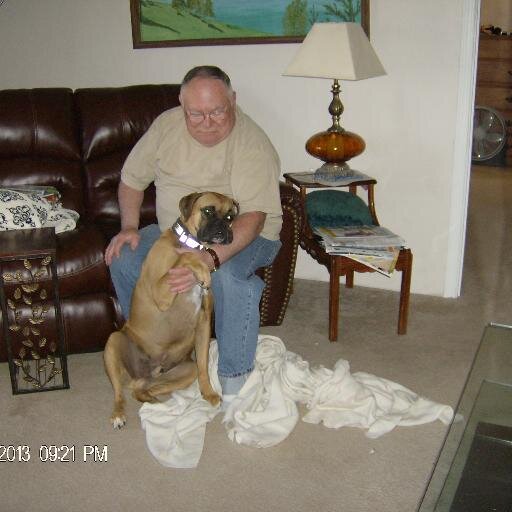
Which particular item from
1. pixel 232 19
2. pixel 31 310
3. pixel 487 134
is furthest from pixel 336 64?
pixel 487 134

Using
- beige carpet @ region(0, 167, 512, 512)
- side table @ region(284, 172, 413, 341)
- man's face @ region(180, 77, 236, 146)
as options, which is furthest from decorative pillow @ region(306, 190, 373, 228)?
man's face @ region(180, 77, 236, 146)

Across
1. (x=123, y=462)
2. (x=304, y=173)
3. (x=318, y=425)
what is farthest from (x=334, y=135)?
(x=123, y=462)

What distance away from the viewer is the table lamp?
2.63 metres

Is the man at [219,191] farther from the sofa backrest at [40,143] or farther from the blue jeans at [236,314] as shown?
the sofa backrest at [40,143]

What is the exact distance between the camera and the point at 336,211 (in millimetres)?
2855

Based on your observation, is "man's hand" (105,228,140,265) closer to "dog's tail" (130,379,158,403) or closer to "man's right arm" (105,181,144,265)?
"man's right arm" (105,181,144,265)

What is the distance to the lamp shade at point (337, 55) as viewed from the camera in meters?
2.62

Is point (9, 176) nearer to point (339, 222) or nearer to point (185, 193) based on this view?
point (185, 193)

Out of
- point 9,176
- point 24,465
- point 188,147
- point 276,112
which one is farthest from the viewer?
point 276,112

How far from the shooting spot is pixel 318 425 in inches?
80.0

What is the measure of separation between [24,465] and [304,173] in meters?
1.82

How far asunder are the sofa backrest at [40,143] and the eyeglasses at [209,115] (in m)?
0.98

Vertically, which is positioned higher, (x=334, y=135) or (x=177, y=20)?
(x=177, y=20)

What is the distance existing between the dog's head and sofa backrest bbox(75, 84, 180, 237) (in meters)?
0.92
